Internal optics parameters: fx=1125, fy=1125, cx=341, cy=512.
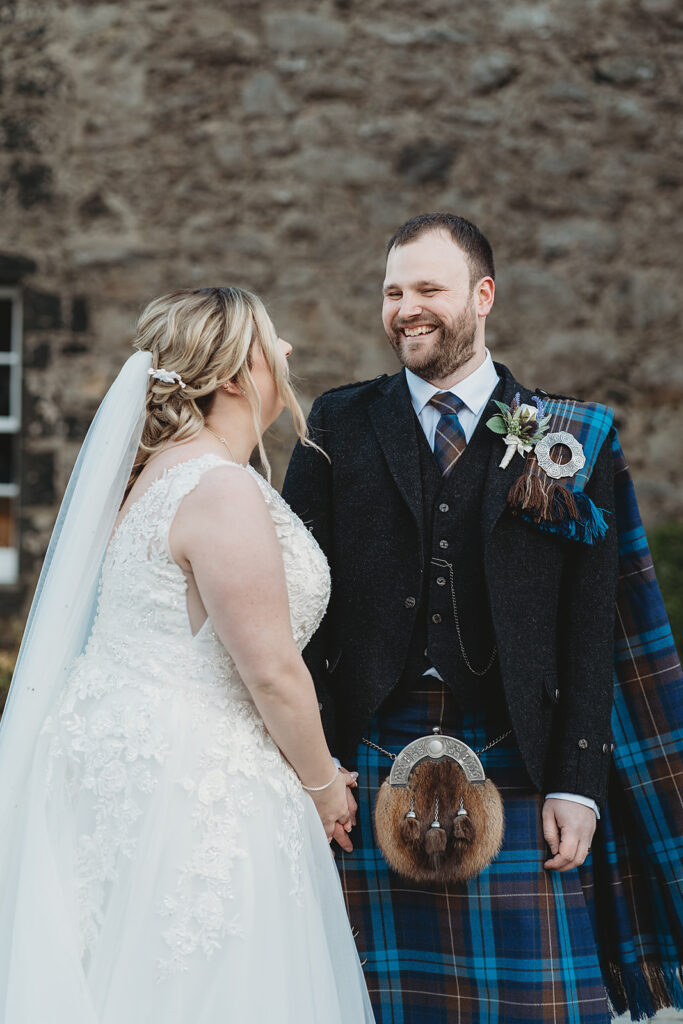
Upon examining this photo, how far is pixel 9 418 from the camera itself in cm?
590

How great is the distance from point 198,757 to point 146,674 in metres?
0.20

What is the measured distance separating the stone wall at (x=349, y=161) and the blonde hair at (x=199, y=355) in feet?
10.9

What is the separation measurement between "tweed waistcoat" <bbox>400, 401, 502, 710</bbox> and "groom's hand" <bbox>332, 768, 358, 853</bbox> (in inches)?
10.1

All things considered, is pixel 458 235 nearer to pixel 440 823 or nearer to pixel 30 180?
pixel 440 823

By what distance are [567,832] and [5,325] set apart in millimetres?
4494

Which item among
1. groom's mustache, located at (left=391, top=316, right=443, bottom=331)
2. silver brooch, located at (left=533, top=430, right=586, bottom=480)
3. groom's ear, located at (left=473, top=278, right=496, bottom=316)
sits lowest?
silver brooch, located at (left=533, top=430, right=586, bottom=480)

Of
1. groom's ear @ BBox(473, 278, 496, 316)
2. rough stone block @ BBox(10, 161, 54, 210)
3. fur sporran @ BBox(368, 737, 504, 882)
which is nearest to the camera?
fur sporran @ BBox(368, 737, 504, 882)

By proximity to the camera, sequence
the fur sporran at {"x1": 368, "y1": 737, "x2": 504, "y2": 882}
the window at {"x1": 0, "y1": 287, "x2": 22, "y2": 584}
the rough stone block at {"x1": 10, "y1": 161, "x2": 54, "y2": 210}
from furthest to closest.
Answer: the window at {"x1": 0, "y1": 287, "x2": 22, "y2": 584}, the rough stone block at {"x1": 10, "y1": 161, "x2": 54, "y2": 210}, the fur sporran at {"x1": 368, "y1": 737, "x2": 504, "y2": 882}

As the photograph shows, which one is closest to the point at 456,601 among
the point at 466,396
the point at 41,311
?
the point at 466,396

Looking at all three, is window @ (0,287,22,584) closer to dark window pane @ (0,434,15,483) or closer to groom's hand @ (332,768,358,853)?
dark window pane @ (0,434,15,483)

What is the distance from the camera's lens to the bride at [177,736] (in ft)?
6.81

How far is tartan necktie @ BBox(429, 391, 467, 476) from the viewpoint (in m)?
2.66

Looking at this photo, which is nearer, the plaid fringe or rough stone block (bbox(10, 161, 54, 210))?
the plaid fringe

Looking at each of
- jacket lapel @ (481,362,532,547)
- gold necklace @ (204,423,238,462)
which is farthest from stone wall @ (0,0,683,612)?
gold necklace @ (204,423,238,462)
